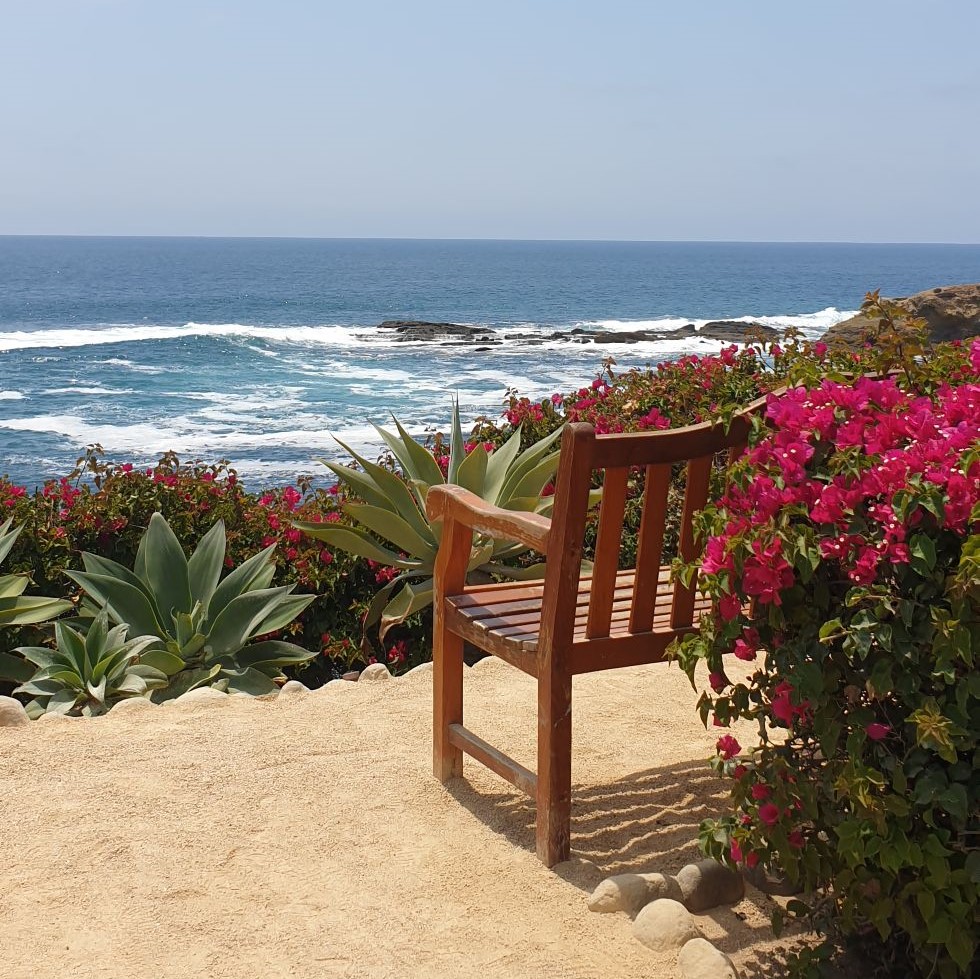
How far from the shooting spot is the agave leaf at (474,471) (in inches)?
214

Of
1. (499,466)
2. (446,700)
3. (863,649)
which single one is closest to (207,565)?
(499,466)

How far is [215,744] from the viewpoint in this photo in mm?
4023

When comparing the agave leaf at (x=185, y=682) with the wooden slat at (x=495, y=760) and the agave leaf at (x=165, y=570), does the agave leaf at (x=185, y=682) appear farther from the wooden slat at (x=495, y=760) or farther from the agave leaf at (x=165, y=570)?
the wooden slat at (x=495, y=760)

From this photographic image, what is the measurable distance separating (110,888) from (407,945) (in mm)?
870

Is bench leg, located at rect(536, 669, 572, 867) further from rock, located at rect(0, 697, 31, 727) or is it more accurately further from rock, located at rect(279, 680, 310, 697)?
rock, located at rect(0, 697, 31, 727)

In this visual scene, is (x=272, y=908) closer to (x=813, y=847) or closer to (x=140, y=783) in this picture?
(x=140, y=783)

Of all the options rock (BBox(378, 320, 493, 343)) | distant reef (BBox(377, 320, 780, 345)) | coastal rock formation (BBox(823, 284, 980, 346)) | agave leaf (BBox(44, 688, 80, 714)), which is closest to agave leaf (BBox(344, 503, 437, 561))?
agave leaf (BBox(44, 688, 80, 714))

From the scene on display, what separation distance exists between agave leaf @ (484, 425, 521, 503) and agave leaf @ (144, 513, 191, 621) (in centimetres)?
155

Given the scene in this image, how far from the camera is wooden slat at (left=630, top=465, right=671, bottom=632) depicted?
123 inches

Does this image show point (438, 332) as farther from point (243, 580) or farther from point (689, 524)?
point (689, 524)

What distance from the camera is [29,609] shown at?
4863mm

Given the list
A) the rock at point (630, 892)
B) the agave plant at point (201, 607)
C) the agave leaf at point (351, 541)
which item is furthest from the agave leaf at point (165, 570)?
the rock at point (630, 892)

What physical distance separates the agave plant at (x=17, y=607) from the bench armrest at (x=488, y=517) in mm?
2131

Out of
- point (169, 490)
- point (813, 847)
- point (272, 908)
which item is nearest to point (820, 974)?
point (813, 847)
